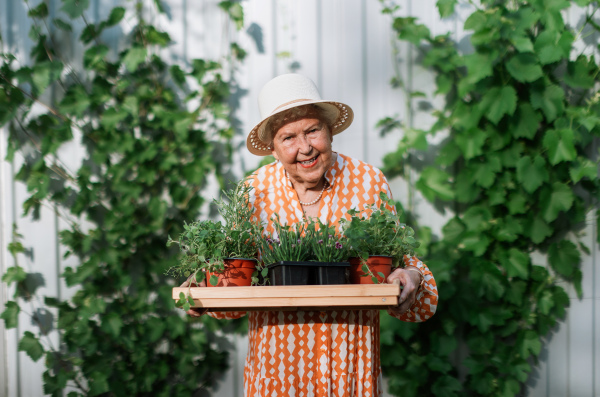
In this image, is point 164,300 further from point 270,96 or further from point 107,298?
point 270,96

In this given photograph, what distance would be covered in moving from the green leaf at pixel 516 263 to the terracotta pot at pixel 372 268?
1.31 m

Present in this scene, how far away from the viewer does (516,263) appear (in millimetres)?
2318

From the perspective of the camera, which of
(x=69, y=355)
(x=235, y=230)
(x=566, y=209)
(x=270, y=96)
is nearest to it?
(x=235, y=230)

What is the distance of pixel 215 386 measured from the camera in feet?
8.07

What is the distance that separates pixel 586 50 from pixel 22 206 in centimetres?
276

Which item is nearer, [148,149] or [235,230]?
[235,230]

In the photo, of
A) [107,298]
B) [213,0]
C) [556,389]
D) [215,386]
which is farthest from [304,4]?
[556,389]

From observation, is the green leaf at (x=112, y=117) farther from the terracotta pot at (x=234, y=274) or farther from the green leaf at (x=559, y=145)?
the green leaf at (x=559, y=145)

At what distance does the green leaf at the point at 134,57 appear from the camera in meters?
2.41

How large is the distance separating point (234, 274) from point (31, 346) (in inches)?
66.5

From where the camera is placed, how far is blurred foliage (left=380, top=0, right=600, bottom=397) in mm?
2279

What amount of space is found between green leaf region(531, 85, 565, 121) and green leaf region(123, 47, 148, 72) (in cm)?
178

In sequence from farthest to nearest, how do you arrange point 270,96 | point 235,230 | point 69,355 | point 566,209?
point 69,355
point 566,209
point 270,96
point 235,230

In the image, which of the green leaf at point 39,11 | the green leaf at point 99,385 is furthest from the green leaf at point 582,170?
the green leaf at point 39,11
